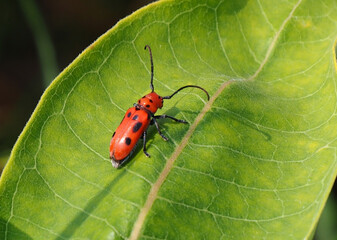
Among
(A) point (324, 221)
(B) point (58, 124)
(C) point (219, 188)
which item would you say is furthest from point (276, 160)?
(A) point (324, 221)

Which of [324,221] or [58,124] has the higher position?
[58,124]

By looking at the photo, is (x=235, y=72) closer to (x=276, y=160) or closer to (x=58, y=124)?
(x=276, y=160)

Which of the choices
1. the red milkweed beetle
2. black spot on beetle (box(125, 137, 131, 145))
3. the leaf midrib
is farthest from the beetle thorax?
the leaf midrib

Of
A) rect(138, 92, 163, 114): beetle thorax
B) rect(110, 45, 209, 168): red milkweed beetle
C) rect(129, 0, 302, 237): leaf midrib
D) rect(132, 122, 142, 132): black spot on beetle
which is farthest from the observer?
rect(132, 122, 142, 132): black spot on beetle

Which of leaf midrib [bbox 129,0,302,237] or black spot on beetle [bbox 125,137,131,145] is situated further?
black spot on beetle [bbox 125,137,131,145]

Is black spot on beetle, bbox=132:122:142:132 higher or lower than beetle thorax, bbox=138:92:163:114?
lower

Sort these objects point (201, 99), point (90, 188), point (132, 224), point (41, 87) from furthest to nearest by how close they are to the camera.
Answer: point (41, 87), point (201, 99), point (90, 188), point (132, 224)

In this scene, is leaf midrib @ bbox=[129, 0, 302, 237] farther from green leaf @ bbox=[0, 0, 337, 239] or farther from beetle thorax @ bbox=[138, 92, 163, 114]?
beetle thorax @ bbox=[138, 92, 163, 114]
